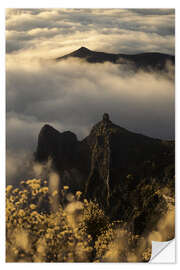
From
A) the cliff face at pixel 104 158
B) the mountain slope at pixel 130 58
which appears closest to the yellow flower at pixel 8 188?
the cliff face at pixel 104 158

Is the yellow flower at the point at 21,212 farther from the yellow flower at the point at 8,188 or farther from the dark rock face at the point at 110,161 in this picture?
the dark rock face at the point at 110,161

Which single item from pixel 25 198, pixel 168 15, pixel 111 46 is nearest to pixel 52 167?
pixel 25 198

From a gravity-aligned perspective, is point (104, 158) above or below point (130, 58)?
below

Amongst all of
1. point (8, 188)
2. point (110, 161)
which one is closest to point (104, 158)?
point (110, 161)

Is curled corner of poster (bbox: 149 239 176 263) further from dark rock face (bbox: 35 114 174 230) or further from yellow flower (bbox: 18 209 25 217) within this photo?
yellow flower (bbox: 18 209 25 217)

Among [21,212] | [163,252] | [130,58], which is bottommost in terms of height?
[163,252]

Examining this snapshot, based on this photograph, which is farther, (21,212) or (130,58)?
(130,58)

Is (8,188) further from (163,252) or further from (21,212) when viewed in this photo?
(163,252)

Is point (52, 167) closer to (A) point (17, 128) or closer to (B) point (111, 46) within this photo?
(A) point (17, 128)
